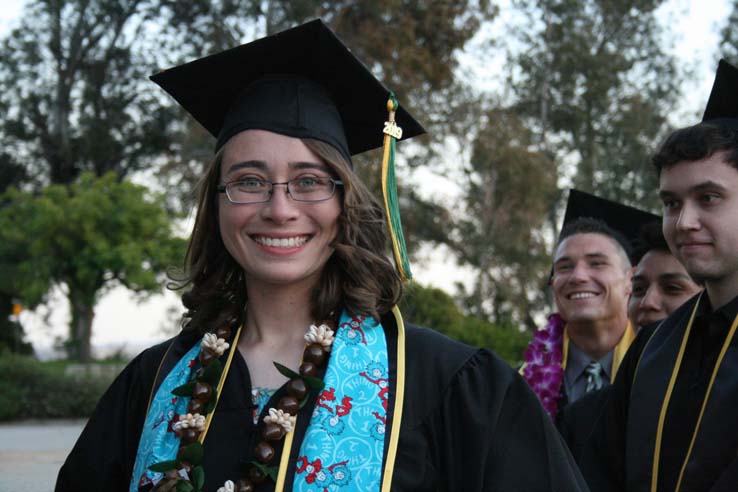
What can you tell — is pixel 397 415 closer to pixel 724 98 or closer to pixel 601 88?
pixel 724 98

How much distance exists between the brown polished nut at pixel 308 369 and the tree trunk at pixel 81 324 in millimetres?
19916

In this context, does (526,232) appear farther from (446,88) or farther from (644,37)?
(644,37)

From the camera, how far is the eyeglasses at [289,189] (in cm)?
235

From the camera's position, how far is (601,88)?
28.2m

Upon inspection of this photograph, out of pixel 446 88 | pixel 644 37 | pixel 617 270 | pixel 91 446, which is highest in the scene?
pixel 644 37

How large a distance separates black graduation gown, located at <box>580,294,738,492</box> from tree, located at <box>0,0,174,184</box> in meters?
26.8

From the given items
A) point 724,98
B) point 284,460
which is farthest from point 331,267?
point 724,98

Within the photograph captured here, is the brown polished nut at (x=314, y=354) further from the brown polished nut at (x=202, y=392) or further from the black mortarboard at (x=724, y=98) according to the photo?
the black mortarboard at (x=724, y=98)

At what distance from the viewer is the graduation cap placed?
2.48 metres

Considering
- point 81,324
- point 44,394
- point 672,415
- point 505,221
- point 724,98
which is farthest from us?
point 505,221

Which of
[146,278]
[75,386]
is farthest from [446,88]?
[75,386]

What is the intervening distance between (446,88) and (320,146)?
68.3 ft

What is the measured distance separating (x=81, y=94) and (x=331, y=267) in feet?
94.3

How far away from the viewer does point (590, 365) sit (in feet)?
14.6
